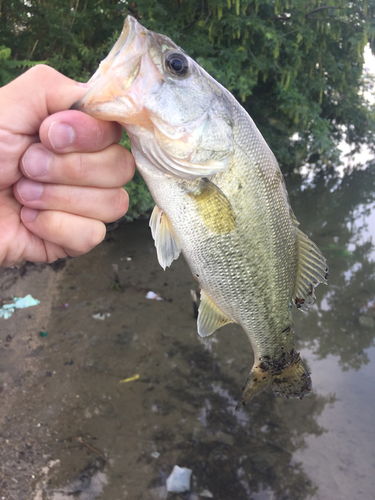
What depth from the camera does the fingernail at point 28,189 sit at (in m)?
1.37

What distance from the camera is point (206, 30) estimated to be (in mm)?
5902

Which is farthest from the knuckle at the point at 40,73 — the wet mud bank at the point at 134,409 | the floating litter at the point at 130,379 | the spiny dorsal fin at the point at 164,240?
the floating litter at the point at 130,379

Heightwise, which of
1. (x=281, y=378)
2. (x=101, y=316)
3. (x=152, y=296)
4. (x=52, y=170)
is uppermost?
(x=52, y=170)

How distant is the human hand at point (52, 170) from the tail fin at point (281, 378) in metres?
1.24

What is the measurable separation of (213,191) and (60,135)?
648 millimetres

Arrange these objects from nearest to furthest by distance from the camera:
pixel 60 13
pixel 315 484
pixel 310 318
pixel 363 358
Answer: pixel 315 484 → pixel 363 358 → pixel 60 13 → pixel 310 318

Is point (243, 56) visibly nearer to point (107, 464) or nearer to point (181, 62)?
point (181, 62)

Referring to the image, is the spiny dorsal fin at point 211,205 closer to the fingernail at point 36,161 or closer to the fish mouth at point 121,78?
the fish mouth at point 121,78

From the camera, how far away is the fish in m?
1.22

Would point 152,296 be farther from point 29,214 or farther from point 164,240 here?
point 29,214

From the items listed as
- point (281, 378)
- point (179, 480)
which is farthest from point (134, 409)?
point (281, 378)

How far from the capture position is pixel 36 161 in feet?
4.23

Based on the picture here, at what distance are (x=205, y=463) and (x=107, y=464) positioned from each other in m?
0.89

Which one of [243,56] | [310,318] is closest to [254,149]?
[310,318]
